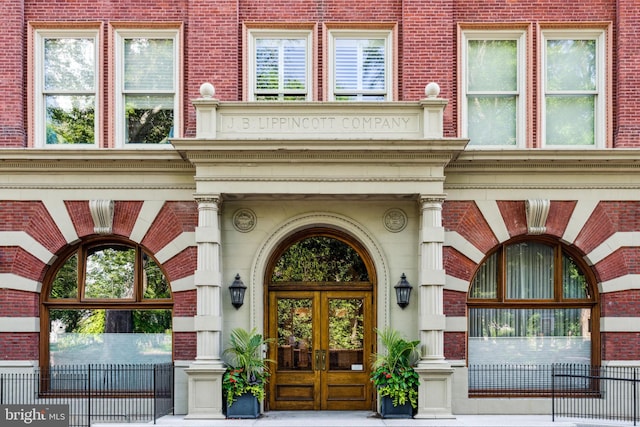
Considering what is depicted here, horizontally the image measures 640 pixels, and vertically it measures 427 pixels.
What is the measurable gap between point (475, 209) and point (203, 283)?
604cm

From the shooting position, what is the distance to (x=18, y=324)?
15.7 m

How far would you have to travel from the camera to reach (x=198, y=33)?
16.3m

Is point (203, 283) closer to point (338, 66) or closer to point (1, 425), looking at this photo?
point (1, 425)

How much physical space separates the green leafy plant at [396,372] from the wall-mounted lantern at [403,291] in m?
0.74

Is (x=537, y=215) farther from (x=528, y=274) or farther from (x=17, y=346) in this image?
(x=17, y=346)

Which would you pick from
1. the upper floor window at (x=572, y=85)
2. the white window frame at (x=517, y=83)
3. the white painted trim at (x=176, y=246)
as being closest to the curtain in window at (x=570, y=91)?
the upper floor window at (x=572, y=85)

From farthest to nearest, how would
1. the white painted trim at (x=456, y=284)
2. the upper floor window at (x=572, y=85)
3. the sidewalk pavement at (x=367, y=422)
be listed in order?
1. the upper floor window at (x=572, y=85)
2. the white painted trim at (x=456, y=284)
3. the sidewalk pavement at (x=367, y=422)

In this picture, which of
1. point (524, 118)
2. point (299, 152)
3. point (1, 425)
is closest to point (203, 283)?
point (299, 152)

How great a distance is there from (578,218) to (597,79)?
3283 mm

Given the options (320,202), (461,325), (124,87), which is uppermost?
(124,87)

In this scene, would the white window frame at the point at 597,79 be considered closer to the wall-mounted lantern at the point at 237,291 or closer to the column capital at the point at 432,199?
the column capital at the point at 432,199

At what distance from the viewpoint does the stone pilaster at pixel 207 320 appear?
14.8 m

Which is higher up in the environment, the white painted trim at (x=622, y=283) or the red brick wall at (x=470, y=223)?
the red brick wall at (x=470, y=223)

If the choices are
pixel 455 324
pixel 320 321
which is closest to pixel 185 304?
pixel 320 321
